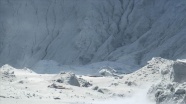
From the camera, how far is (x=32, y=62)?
86312 millimetres

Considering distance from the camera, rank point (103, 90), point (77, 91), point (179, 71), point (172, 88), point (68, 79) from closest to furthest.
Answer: point (172, 88) → point (179, 71) → point (77, 91) → point (103, 90) → point (68, 79)

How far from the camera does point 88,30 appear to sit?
88.8 metres

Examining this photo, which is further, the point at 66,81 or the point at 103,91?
the point at 66,81

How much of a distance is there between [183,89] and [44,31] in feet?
213

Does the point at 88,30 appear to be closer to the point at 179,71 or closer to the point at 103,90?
the point at 103,90

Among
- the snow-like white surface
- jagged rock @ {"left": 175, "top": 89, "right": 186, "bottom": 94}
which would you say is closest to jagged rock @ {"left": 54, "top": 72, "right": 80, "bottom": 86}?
the snow-like white surface

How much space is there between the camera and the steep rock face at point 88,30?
273 ft

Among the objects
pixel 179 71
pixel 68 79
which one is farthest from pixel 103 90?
pixel 179 71

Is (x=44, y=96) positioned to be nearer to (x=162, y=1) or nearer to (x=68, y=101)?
(x=68, y=101)

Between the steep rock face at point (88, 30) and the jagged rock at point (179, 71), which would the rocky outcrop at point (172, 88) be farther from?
the steep rock face at point (88, 30)

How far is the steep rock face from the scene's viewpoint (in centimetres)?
8325

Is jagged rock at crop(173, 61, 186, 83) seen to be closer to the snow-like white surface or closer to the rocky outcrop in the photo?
the rocky outcrop

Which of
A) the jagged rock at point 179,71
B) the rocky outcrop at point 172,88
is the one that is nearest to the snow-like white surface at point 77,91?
the rocky outcrop at point 172,88

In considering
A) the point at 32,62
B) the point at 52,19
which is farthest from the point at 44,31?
the point at 32,62
